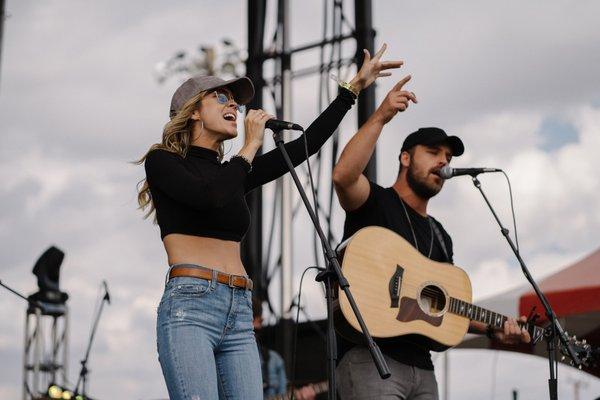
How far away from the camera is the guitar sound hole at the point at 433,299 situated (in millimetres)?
4836

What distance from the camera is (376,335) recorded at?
14.4 feet

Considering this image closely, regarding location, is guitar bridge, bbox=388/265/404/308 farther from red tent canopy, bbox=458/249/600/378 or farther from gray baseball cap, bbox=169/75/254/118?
red tent canopy, bbox=458/249/600/378

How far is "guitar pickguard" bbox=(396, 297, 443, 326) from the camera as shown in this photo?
15.1 ft

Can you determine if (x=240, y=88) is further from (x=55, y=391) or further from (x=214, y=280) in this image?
(x=55, y=391)

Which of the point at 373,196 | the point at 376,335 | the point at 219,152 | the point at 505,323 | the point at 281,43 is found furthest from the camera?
the point at 281,43

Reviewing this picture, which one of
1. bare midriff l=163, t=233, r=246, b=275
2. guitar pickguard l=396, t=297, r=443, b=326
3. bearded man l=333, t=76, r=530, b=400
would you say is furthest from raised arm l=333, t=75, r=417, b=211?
bare midriff l=163, t=233, r=246, b=275

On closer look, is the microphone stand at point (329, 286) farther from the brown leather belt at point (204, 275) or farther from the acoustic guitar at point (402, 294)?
the acoustic guitar at point (402, 294)

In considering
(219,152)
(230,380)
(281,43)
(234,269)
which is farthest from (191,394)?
(281,43)

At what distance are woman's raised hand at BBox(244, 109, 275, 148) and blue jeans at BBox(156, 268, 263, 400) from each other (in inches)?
23.1

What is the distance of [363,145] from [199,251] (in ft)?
4.11

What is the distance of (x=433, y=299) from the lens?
4906mm

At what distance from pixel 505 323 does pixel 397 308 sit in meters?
0.79

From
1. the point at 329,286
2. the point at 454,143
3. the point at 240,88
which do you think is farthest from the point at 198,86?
the point at 454,143

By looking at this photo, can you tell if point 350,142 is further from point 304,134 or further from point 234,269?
point 234,269
